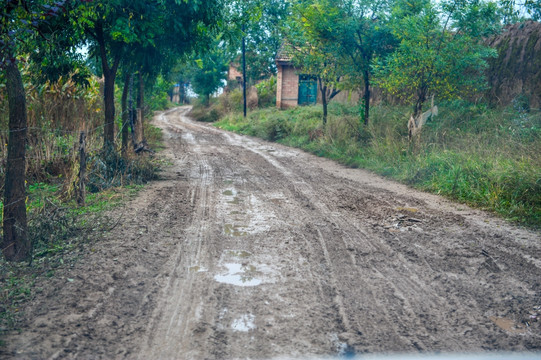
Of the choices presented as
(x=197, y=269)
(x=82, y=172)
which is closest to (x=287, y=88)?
(x=82, y=172)

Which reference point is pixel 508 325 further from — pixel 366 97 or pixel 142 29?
pixel 366 97

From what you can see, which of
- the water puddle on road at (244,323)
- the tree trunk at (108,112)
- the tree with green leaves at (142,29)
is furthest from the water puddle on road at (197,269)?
the tree trunk at (108,112)

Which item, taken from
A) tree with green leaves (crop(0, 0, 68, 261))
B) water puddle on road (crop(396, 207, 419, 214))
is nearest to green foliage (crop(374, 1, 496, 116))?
water puddle on road (crop(396, 207, 419, 214))

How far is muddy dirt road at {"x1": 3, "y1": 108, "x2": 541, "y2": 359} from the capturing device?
3445mm

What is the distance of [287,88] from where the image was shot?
3094cm

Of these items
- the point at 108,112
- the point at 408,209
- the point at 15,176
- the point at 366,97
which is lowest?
the point at 408,209

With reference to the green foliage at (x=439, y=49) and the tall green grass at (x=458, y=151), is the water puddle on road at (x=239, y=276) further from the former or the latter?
the green foliage at (x=439, y=49)

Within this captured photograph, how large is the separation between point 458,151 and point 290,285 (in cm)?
726

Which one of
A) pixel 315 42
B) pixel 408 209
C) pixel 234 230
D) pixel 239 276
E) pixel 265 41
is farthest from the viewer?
pixel 265 41

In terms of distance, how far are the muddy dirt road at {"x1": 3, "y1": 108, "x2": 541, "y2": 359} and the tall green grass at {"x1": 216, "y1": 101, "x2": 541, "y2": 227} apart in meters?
0.72

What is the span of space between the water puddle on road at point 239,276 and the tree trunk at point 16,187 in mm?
2271

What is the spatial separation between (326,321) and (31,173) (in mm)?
7688

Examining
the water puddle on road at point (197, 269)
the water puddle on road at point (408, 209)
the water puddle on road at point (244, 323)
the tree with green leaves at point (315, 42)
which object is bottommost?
the water puddle on road at point (244, 323)

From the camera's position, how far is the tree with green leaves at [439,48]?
10977 millimetres
